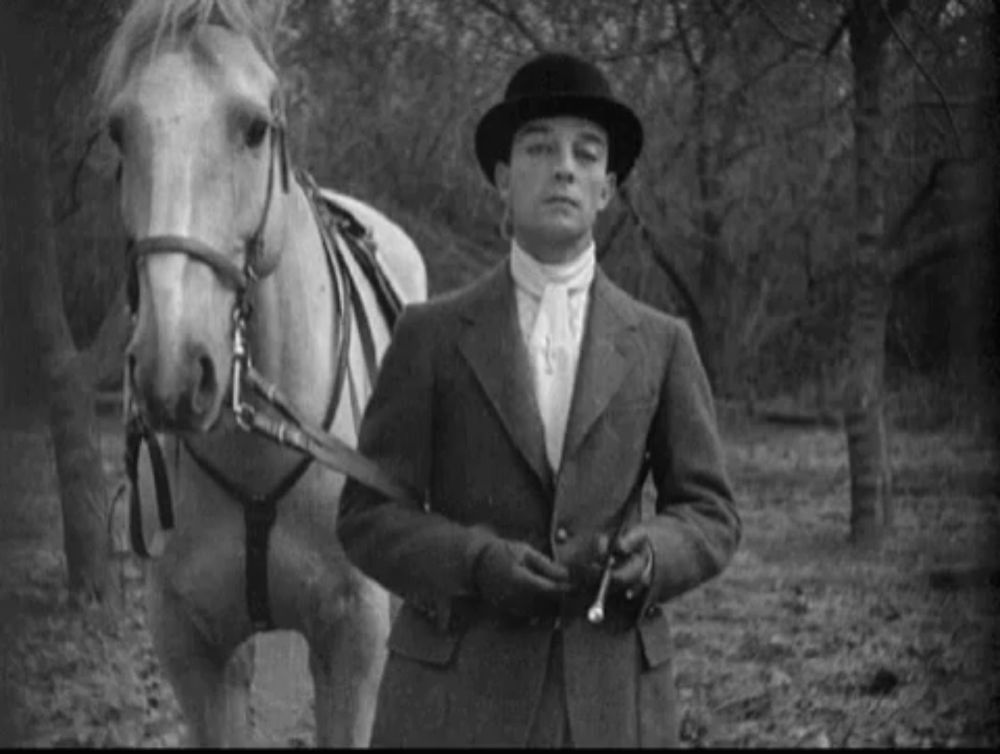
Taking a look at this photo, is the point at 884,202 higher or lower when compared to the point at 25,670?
higher

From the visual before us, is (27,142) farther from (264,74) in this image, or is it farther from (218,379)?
(218,379)

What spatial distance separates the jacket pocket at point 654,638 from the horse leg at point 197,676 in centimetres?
57

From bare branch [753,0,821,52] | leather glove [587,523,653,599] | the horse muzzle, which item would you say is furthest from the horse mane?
leather glove [587,523,653,599]

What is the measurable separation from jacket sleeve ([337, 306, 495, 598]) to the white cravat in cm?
10

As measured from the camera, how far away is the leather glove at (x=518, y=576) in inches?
53.6

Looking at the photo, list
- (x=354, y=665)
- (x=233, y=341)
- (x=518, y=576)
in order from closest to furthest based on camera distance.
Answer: (x=518, y=576) < (x=233, y=341) < (x=354, y=665)

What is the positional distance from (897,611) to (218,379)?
0.84 m

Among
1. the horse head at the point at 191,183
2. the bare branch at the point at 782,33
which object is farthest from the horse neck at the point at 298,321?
the bare branch at the point at 782,33

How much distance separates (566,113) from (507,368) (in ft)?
0.76

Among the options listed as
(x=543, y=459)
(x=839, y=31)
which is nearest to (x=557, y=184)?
(x=543, y=459)

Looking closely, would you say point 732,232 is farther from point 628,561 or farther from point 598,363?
point 628,561

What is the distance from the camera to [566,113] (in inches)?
56.5

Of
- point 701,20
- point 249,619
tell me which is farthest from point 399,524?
point 701,20

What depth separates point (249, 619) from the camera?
1.84 metres
